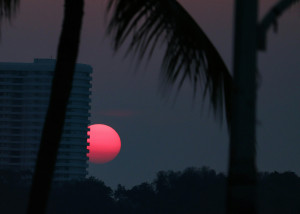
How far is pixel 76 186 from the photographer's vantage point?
148625mm

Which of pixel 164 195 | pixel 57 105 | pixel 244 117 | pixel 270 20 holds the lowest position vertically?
pixel 244 117

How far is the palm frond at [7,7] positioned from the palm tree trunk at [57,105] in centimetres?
56

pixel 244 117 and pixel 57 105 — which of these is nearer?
pixel 244 117

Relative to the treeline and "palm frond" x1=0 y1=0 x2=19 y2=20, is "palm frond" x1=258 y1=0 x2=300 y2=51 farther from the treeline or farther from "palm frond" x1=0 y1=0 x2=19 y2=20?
the treeline

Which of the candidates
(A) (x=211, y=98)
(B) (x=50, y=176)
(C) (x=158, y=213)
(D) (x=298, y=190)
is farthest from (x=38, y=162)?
(C) (x=158, y=213)

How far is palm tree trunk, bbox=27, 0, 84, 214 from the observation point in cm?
791

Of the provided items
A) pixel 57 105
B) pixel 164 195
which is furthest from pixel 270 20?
pixel 164 195

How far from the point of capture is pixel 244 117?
673cm

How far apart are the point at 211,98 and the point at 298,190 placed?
128042 mm

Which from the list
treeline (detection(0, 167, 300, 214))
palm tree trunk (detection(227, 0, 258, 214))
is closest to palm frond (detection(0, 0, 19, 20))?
palm tree trunk (detection(227, 0, 258, 214))

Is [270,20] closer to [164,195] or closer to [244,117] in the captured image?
[244,117]

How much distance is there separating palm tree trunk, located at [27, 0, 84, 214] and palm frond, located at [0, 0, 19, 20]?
0.56 m

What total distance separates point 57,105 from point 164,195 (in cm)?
14361

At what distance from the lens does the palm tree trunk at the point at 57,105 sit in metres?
7.91
